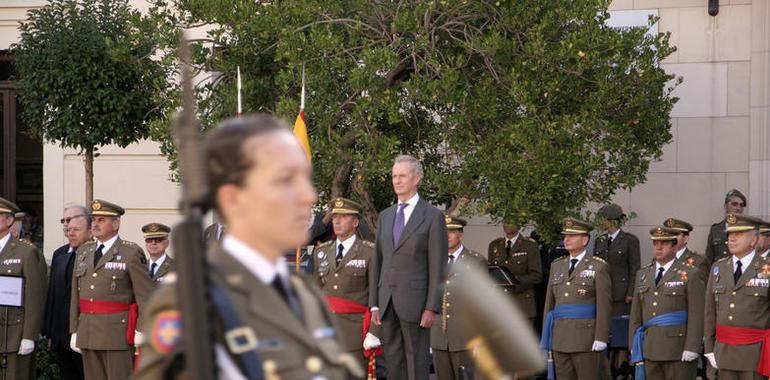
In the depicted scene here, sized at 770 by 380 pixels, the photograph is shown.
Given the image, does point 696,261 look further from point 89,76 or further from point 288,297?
point 288,297

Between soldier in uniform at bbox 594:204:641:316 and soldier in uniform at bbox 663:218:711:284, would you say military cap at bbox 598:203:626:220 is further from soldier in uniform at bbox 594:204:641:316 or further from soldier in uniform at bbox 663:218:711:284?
soldier in uniform at bbox 663:218:711:284

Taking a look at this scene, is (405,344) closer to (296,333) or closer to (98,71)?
(98,71)

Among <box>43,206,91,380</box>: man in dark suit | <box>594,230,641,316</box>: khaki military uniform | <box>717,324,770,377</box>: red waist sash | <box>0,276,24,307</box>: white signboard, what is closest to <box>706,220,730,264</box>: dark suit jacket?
<box>594,230,641,316</box>: khaki military uniform

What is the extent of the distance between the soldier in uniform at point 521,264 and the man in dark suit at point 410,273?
3.35 m

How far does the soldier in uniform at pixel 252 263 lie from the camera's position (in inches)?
110

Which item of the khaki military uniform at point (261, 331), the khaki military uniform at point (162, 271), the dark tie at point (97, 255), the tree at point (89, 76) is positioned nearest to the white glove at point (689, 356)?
the khaki military uniform at point (162, 271)

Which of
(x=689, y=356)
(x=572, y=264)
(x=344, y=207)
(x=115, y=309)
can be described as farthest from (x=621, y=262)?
Answer: (x=115, y=309)

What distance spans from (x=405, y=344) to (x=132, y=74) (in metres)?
4.46

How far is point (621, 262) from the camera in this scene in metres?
13.5

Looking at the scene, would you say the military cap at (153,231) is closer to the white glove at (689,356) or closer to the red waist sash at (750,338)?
the white glove at (689,356)

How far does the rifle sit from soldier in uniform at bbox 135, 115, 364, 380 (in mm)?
105

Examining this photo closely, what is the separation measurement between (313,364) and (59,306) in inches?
366

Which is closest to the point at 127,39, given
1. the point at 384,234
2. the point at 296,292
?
the point at 384,234

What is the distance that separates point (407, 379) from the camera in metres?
9.93
